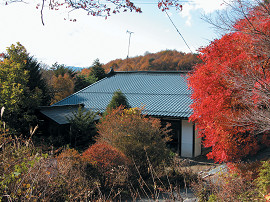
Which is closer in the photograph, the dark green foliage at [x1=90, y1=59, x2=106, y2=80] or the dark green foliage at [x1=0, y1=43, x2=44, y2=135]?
the dark green foliage at [x1=0, y1=43, x2=44, y2=135]

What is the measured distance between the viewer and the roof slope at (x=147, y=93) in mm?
15664

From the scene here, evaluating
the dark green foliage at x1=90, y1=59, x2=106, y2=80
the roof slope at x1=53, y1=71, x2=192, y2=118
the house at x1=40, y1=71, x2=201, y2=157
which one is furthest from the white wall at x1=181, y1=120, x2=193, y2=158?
the dark green foliage at x1=90, y1=59, x2=106, y2=80

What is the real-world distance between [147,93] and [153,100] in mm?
1437

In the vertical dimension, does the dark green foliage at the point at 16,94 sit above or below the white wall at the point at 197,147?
above

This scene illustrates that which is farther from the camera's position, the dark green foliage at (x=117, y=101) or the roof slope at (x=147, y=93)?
the roof slope at (x=147, y=93)

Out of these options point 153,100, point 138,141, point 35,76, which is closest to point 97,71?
point 35,76

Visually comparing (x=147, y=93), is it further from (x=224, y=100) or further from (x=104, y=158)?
(x=104, y=158)

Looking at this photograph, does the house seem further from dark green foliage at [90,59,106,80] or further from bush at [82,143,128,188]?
dark green foliage at [90,59,106,80]

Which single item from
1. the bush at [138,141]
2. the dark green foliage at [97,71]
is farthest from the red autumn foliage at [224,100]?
the dark green foliage at [97,71]

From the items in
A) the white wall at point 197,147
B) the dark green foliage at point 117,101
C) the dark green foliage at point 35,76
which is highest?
the dark green foliage at point 35,76

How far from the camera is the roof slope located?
15.7 meters

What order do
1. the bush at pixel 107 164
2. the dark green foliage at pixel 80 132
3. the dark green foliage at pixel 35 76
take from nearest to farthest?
the bush at pixel 107 164 → the dark green foliage at pixel 80 132 → the dark green foliage at pixel 35 76

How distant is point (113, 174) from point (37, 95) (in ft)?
23.8

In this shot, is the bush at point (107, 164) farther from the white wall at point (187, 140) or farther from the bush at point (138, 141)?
the white wall at point (187, 140)
